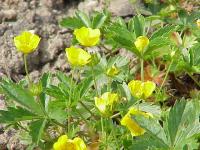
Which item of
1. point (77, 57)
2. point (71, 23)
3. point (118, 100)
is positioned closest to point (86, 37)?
point (77, 57)

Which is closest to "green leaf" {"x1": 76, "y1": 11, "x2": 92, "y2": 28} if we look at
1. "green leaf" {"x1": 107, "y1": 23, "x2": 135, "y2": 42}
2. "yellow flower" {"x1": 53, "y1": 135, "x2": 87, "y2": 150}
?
"green leaf" {"x1": 107, "y1": 23, "x2": 135, "y2": 42}

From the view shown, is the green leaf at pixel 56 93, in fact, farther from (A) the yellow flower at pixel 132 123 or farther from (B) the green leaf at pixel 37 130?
(A) the yellow flower at pixel 132 123

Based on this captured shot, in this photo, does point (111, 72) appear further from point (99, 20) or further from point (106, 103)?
point (99, 20)

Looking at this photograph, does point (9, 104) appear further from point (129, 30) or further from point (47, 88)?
point (129, 30)

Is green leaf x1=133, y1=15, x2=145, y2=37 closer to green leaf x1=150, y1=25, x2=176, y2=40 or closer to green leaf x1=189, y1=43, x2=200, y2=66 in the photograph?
green leaf x1=150, y1=25, x2=176, y2=40

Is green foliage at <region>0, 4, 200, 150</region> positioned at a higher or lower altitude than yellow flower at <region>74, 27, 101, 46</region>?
lower

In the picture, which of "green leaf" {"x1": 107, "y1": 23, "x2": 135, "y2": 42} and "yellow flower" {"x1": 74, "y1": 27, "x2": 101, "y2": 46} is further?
"green leaf" {"x1": 107, "y1": 23, "x2": 135, "y2": 42}
